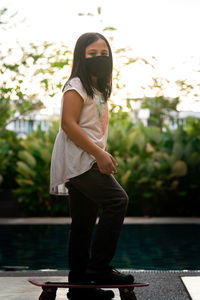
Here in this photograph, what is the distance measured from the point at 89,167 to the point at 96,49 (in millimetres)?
634

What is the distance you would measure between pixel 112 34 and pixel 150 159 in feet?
7.26

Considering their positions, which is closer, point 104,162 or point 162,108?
point 104,162

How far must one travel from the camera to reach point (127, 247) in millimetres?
6566

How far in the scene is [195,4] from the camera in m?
8.80

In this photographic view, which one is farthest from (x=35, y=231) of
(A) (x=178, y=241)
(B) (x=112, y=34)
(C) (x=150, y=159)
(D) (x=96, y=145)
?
(D) (x=96, y=145)

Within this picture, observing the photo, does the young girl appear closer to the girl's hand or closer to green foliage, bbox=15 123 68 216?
the girl's hand

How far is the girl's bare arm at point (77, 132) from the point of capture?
3025mm

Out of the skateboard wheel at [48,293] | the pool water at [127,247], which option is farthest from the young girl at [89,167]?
the pool water at [127,247]

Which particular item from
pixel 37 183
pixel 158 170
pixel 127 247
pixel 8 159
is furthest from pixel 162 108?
pixel 127 247

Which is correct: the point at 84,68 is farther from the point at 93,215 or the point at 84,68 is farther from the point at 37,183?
the point at 37,183

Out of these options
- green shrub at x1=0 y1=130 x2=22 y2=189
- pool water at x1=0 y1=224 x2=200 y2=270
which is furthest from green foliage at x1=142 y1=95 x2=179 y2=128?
pool water at x1=0 y1=224 x2=200 y2=270

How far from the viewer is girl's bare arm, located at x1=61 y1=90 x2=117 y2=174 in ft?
9.93

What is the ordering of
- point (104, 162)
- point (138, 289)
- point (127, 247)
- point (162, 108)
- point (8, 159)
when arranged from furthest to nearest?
point (162, 108) → point (8, 159) → point (127, 247) → point (138, 289) → point (104, 162)

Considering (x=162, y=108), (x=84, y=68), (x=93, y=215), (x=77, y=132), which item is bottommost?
(x=162, y=108)
